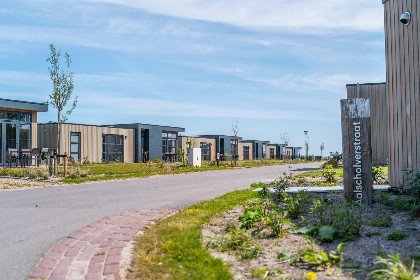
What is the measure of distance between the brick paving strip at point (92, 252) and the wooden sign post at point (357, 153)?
337 centimetres

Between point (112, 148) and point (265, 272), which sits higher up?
point (112, 148)

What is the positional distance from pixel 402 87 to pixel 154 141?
33236 millimetres

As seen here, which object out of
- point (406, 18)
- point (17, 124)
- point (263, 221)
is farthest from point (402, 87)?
point (17, 124)

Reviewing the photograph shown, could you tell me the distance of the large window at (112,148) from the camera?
113ft

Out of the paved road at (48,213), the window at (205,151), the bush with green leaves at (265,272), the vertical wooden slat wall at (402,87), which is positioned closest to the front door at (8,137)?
the paved road at (48,213)

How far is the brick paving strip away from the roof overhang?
21331 millimetres

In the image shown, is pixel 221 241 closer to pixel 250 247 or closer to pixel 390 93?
pixel 250 247

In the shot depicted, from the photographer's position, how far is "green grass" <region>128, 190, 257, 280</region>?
341cm

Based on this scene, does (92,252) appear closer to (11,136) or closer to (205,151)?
(11,136)

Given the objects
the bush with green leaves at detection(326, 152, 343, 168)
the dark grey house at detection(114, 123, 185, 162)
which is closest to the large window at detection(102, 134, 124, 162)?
the dark grey house at detection(114, 123, 185, 162)

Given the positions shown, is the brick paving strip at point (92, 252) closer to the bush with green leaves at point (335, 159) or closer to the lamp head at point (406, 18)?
the lamp head at point (406, 18)

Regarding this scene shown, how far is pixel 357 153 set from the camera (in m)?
6.60

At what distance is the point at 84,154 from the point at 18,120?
7.45 metres

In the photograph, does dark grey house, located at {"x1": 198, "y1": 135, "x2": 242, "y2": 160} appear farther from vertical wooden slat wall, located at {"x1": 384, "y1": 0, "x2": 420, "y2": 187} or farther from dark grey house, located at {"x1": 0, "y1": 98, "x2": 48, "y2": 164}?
vertical wooden slat wall, located at {"x1": 384, "y1": 0, "x2": 420, "y2": 187}
